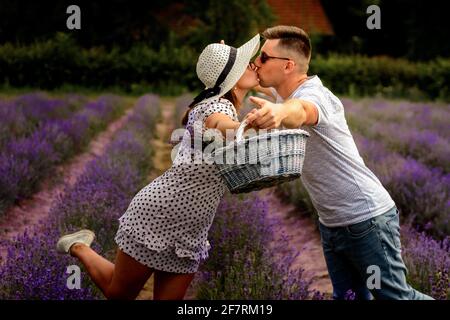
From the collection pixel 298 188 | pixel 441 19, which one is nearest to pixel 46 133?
pixel 298 188

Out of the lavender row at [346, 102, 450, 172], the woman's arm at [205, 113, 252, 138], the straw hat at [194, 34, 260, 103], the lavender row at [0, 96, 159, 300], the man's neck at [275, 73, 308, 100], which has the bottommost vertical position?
the lavender row at [346, 102, 450, 172]

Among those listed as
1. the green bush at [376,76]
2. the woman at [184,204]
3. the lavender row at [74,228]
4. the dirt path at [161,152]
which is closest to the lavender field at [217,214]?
the lavender row at [74,228]

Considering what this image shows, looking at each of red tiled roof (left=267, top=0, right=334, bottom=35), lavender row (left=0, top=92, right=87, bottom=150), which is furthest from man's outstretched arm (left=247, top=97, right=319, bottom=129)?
red tiled roof (left=267, top=0, right=334, bottom=35)

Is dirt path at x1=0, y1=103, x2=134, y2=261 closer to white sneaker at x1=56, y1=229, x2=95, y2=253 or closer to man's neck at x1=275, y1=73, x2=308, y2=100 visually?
white sneaker at x1=56, y1=229, x2=95, y2=253

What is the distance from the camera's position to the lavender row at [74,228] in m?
2.75

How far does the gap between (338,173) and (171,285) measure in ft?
2.84

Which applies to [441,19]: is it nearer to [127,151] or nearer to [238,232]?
[127,151]

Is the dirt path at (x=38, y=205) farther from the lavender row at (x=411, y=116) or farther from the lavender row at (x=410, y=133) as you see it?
the lavender row at (x=411, y=116)

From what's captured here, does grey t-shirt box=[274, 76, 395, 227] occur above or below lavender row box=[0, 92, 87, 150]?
above

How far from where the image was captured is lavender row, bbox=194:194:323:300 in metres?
3.01

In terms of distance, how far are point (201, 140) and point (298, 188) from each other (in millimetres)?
3712

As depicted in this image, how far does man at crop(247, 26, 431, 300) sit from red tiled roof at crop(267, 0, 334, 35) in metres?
23.9

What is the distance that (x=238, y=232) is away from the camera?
3.89 m

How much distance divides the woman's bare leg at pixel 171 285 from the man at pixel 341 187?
679 millimetres
